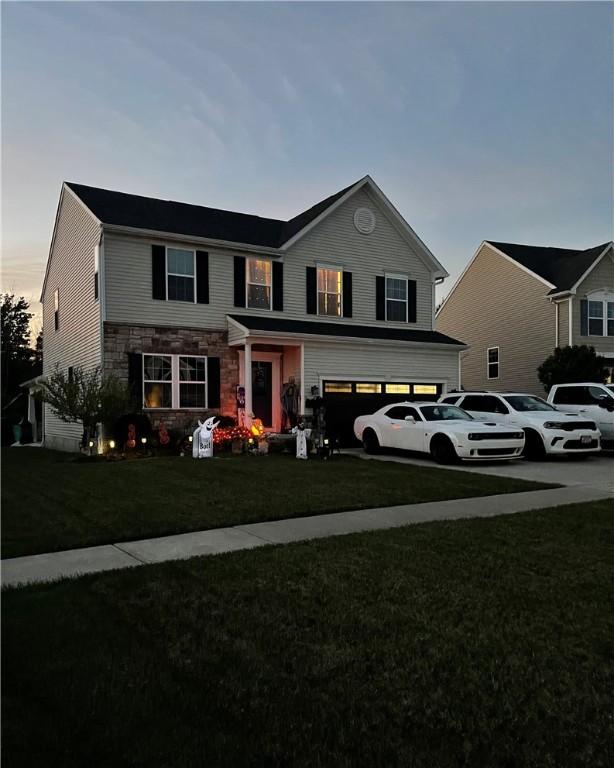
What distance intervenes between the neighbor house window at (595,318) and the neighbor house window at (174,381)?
17.2 meters

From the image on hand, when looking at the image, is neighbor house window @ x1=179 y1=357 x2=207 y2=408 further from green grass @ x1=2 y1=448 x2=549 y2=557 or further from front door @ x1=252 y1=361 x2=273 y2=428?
green grass @ x1=2 y1=448 x2=549 y2=557

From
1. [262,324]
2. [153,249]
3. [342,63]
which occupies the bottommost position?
[262,324]

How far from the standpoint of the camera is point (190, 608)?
408 centimetres

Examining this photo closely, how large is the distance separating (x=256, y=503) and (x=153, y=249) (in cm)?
1078

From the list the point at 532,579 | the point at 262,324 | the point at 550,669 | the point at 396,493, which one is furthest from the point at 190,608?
the point at 262,324

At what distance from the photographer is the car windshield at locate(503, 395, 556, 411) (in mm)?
14740

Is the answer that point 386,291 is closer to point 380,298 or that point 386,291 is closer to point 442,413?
point 380,298

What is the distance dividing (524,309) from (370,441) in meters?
14.9

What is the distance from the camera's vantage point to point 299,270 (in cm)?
1905

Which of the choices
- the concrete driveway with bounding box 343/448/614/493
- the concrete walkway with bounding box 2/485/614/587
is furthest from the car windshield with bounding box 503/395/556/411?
the concrete walkway with bounding box 2/485/614/587

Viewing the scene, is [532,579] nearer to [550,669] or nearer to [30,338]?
[550,669]

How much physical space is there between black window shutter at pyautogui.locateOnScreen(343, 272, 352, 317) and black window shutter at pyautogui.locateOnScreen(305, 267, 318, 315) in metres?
1.08

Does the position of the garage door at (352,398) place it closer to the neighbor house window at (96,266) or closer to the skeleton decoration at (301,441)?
the skeleton decoration at (301,441)

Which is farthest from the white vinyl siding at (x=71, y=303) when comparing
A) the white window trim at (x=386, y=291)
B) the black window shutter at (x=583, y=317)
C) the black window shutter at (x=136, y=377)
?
the black window shutter at (x=583, y=317)
